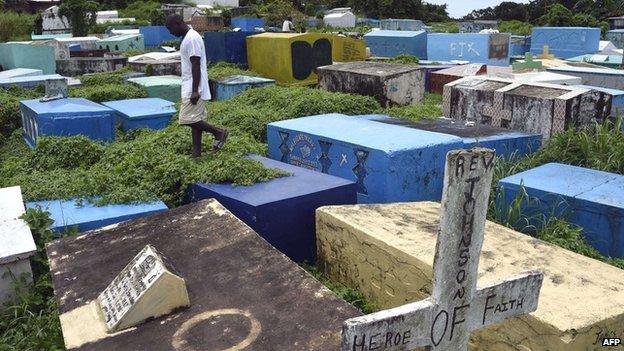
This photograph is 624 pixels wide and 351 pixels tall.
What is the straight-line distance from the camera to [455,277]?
2135mm

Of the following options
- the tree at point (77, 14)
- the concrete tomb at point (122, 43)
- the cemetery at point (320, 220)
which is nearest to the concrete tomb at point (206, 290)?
the cemetery at point (320, 220)

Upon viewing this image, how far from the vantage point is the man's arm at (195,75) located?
5645 mm

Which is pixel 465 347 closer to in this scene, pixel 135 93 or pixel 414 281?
pixel 414 281

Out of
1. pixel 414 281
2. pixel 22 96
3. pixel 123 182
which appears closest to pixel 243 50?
pixel 22 96

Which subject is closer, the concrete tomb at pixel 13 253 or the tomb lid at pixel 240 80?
the concrete tomb at pixel 13 253

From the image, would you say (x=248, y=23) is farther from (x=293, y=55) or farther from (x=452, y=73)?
(x=452, y=73)

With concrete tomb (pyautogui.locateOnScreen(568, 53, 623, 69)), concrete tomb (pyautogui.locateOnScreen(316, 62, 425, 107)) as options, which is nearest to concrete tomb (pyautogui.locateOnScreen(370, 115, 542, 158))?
concrete tomb (pyautogui.locateOnScreen(316, 62, 425, 107))

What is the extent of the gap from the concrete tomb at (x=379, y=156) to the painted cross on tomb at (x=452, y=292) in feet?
10.2

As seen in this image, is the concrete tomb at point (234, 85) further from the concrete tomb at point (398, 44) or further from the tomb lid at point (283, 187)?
the concrete tomb at point (398, 44)

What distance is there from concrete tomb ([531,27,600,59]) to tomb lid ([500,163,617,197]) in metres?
14.7

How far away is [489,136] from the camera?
6758mm

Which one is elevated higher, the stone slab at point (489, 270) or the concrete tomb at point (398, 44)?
the concrete tomb at point (398, 44)

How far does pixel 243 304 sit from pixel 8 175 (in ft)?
14.1

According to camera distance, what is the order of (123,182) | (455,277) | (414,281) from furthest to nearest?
(123,182)
(414,281)
(455,277)
